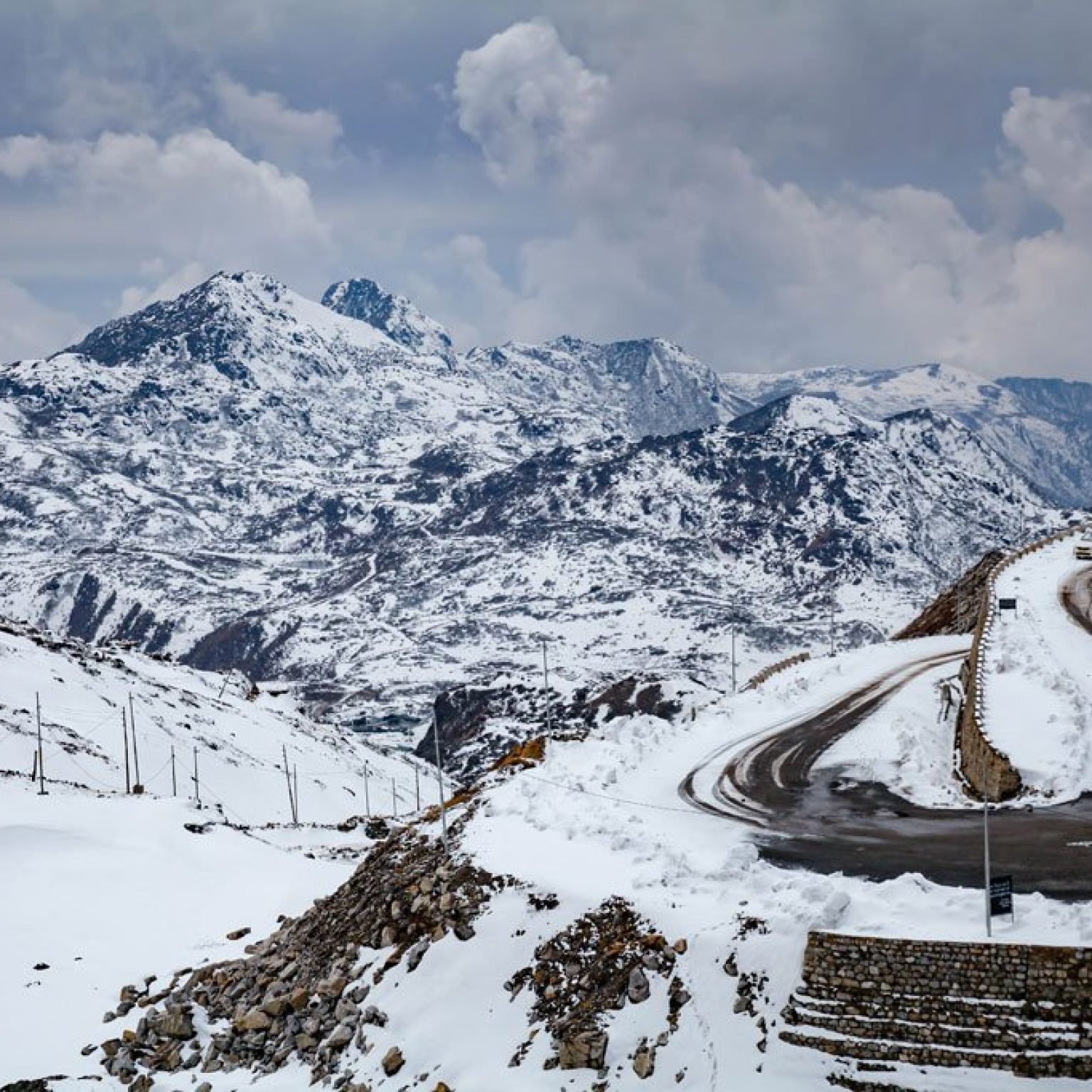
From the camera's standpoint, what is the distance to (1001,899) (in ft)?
72.9

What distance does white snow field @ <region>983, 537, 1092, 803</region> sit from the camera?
3228 cm

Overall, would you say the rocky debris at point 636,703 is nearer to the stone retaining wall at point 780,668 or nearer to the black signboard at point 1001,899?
the stone retaining wall at point 780,668

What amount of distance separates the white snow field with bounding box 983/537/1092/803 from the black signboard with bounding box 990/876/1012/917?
31.4 ft

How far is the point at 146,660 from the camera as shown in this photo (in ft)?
519

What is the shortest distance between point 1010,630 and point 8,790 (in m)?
54.9

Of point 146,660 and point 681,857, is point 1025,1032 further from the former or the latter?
point 146,660

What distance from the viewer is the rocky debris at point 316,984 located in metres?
27.7

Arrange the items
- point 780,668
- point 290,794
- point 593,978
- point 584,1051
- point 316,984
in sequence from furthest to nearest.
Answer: point 290,794 < point 780,668 < point 316,984 < point 593,978 < point 584,1051

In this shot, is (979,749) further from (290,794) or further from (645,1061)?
(290,794)

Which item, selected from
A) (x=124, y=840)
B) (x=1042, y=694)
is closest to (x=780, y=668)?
(x=1042, y=694)

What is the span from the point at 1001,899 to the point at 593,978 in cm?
882

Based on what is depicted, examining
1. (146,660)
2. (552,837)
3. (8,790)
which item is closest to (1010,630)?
(552,837)

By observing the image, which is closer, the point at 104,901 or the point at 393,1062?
the point at 393,1062

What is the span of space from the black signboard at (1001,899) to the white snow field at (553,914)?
0.27 m
